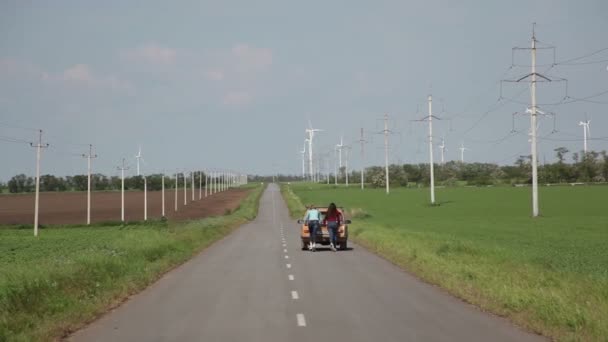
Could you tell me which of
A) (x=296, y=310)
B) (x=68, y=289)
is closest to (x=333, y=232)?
(x=68, y=289)

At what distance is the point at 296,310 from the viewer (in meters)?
14.8

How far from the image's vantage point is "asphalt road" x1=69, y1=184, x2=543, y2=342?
39.7 ft

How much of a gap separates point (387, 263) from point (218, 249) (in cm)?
1160

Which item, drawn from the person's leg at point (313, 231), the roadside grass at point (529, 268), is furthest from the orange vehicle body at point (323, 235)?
the roadside grass at point (529, 268)

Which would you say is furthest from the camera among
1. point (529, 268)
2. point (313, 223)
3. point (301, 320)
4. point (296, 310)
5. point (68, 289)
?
point (313, 223)

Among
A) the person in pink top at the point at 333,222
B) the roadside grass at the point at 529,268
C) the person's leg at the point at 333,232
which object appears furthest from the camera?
the person's leg at the point at 333,232

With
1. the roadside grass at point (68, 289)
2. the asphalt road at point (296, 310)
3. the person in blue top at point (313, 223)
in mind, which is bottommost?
the asphalt road at point (296, 310)

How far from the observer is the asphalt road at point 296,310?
12.1 meters

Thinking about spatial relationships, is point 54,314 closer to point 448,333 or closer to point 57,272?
point 57,272

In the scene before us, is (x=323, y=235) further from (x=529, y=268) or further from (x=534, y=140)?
(x=534, y=140)

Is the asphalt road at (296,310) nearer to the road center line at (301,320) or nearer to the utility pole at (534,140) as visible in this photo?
the road center line at (301,320)

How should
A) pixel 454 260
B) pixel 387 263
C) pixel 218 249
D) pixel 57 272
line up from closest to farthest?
1. pixel 57 272
2. pixel 454 260
3. pixel 387 263
4. pixel 218 249

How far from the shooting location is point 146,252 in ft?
90.1

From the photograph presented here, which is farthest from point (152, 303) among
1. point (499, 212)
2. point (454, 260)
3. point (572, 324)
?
point (499, 212)
